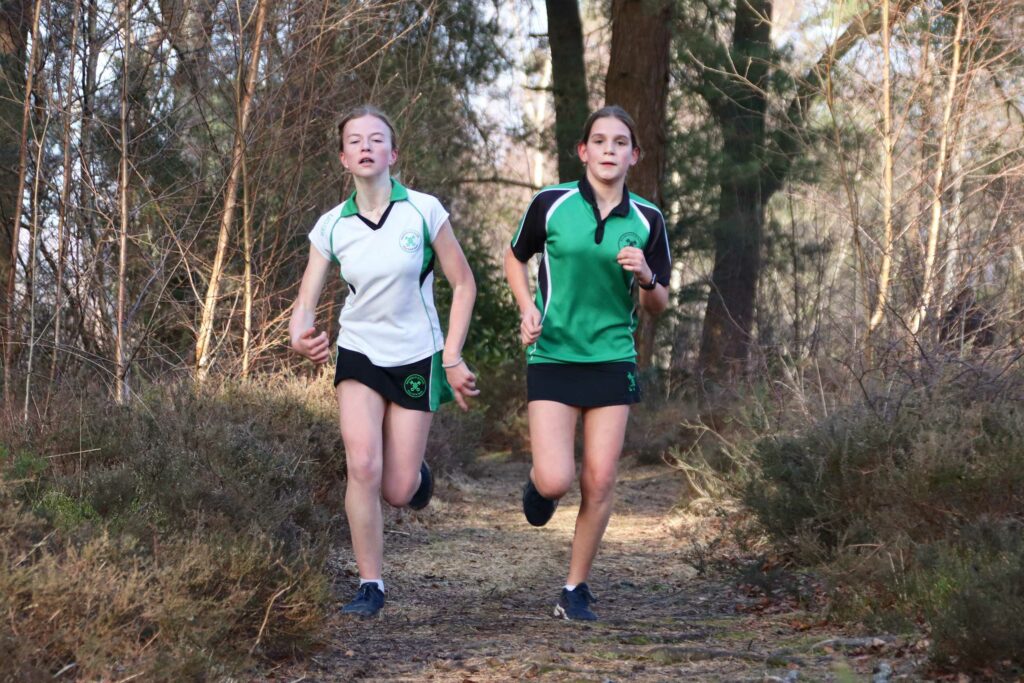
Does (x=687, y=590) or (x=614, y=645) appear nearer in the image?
(x=614, y=645)

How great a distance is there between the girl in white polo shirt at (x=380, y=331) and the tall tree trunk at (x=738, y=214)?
34.4ft

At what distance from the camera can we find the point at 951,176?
27.8ft

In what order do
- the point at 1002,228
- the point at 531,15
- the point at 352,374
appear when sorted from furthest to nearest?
the point at 531,15
the point at 1002,228
the point at 352,374

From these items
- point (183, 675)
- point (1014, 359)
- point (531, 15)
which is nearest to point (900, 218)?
point (1014, 359)

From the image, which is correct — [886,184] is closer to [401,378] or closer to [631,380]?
[631,380]

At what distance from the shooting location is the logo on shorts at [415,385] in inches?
210

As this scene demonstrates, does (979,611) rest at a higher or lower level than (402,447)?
lower

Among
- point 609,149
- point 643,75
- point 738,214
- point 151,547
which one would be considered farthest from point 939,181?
point 738,214

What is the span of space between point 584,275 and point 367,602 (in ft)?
5.45

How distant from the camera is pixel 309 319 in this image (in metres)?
5.38

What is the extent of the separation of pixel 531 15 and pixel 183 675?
13.7 meters

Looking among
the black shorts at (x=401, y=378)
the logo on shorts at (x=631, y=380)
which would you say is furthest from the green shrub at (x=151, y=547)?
the logo on shorts at (x=631, y=380)

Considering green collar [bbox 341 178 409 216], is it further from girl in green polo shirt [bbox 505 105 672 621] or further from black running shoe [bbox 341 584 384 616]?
black running shoe [bbox 341 584 384 616]

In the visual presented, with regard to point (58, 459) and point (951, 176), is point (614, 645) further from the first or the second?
point (951, 176)
